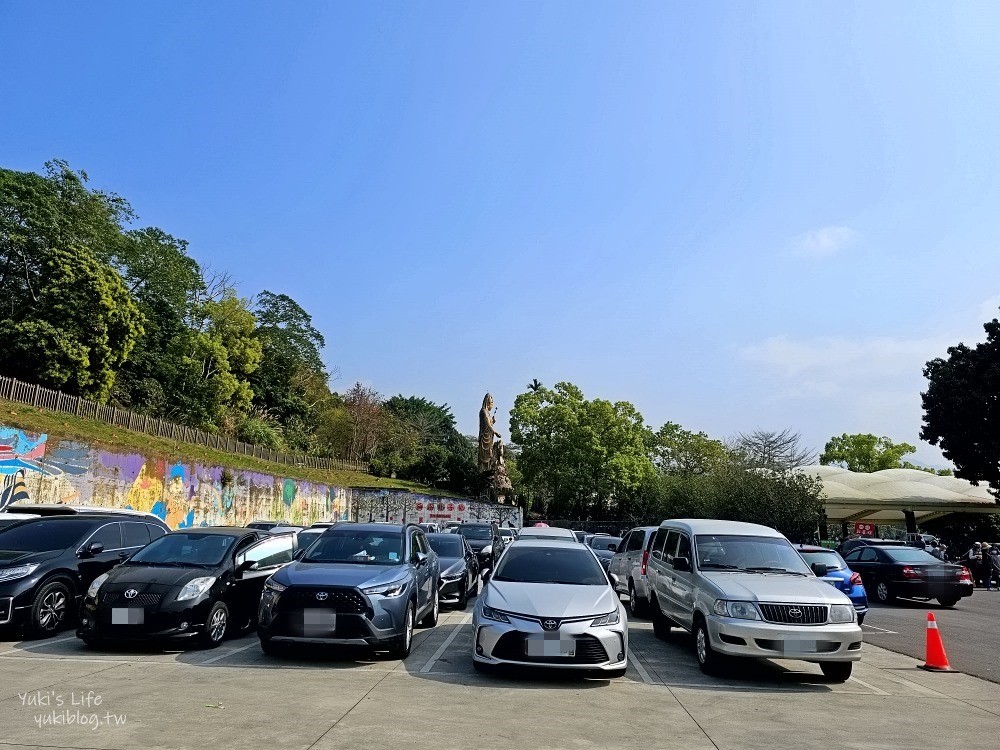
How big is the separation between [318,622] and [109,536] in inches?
198

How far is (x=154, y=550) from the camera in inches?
413

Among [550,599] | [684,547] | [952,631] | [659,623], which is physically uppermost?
[684,547]

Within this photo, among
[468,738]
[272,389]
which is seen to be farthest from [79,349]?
[468,738]

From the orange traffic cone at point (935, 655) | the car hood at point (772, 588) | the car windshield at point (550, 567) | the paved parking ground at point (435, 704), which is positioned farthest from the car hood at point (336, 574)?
the orange traffic cone at point (935, 655)

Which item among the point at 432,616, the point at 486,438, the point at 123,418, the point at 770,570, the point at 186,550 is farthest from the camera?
the point at 486,438

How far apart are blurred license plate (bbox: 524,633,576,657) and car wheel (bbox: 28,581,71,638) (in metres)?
6.86

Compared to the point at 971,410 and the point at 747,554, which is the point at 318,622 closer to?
the point at 747,554

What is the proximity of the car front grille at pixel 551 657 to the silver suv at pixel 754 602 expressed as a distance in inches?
64.9

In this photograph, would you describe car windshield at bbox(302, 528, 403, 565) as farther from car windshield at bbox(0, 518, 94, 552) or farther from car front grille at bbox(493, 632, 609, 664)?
car windshield at bbox(0, 518, 94, 552)

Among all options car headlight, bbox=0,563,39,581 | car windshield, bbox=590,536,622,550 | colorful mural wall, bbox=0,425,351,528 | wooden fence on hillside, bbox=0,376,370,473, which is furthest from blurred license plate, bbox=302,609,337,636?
wooden fence on hillside, bbox=0,376,370,473

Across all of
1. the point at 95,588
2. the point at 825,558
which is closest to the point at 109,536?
the point at 95,588

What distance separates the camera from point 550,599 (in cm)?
845

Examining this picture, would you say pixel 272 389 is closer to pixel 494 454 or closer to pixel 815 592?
pixel 494 454

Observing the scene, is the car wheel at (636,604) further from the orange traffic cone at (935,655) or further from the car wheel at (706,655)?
the orange traffic cone at (935,655)
